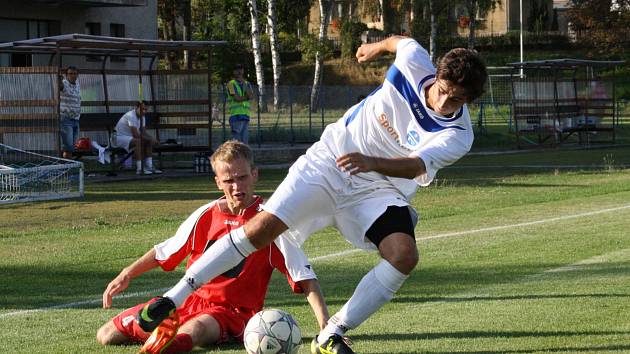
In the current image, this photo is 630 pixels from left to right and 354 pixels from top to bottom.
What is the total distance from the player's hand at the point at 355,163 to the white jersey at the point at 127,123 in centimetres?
1688

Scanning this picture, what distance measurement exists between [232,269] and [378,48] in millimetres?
1631

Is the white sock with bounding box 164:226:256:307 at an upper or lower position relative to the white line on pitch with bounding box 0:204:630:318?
upper

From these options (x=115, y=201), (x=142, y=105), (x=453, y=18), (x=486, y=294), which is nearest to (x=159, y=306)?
(x=486, y=294)

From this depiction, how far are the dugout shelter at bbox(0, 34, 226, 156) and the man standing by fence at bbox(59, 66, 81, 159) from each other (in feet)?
0.89

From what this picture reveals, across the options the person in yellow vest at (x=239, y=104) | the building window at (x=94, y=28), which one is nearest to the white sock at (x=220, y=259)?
the person in yellow vest at (x=239, y=104)

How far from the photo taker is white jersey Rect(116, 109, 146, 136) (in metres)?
22.4

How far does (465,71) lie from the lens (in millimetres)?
6168

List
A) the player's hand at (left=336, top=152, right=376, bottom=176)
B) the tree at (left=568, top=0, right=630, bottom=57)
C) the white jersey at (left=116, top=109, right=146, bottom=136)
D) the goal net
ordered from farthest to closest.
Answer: the tree at (left=568, top=0, right=630, bottom=57) → the white jersey at (left=116, top=109, right=146, bottom=136) → the goal net → the player's hand at (left=336, top=152, right=376, bottom=176)

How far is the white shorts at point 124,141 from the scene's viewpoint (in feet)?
73.8

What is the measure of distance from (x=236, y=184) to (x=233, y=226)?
1.01 ft

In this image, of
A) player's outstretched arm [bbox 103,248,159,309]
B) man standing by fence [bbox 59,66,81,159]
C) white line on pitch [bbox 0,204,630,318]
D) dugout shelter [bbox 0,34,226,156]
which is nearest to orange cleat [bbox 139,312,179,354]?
player's outstretched arm [bbox 103,248,159,309]

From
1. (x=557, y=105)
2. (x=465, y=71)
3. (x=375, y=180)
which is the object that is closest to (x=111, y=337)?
(x=375, y=180)

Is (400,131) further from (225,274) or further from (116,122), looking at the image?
(116,122)

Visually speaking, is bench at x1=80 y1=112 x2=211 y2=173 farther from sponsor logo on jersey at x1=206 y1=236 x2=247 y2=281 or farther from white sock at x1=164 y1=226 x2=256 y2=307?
white sock at x1=164 y1=226 x2=256 y2=307
